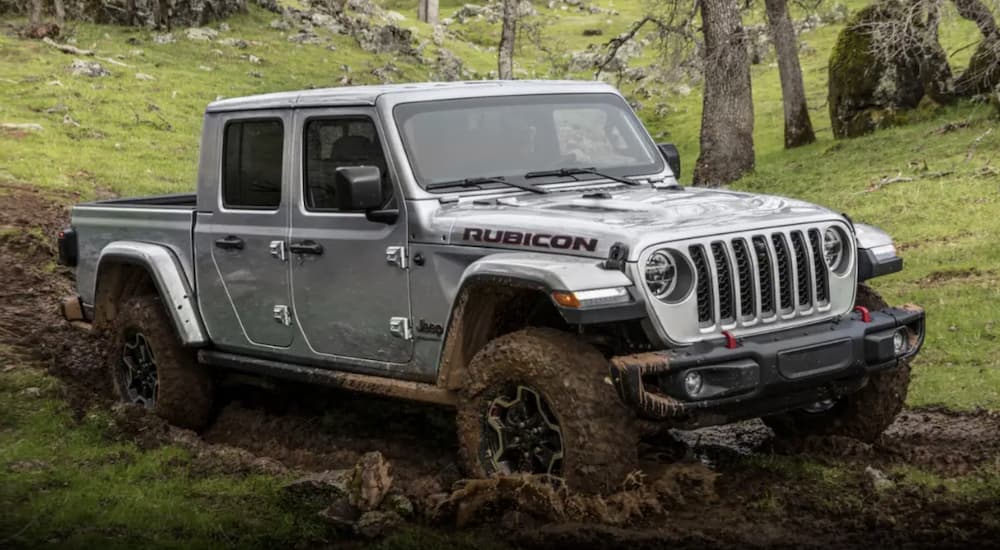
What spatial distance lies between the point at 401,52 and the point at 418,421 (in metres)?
35.0

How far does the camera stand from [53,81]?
29016 mm

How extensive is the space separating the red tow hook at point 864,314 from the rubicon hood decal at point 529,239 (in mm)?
1493

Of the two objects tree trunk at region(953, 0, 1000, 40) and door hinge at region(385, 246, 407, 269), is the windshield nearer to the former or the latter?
door hinge at region(385, 246, 407, 269)

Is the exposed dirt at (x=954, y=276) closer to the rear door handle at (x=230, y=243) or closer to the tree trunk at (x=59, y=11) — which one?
the rear door handle at (x=230, y=243)

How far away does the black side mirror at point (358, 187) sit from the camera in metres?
6.35

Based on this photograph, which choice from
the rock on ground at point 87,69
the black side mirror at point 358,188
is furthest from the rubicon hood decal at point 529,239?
the rock on ground at point 87,69

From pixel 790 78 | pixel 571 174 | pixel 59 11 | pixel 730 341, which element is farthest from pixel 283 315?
pixel 59 11

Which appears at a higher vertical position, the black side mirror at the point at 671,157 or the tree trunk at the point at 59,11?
the tree trunk at the point at 59,11

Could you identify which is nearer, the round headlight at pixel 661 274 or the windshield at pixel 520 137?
the round headlight at pixel 661 274

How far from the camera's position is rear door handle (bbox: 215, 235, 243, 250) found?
7.59 metres

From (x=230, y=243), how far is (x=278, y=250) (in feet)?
1.55

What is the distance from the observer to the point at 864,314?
6.32 meters

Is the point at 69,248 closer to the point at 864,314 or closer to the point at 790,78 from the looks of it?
the point at 864,314

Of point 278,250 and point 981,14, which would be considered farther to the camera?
point 981,14
